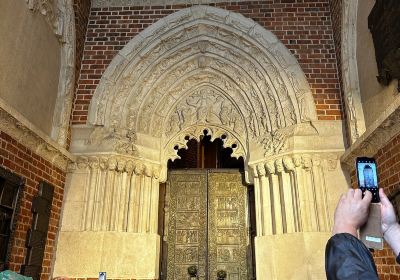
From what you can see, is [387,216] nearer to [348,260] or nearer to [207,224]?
[348,260]

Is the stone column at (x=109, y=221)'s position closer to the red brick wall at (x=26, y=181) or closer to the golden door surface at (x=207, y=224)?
the red brick wall at (x=26, y=181)

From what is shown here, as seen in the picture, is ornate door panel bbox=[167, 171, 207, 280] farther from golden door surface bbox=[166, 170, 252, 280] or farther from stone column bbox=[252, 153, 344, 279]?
stone column bbox=[252, 153, 344, 279]

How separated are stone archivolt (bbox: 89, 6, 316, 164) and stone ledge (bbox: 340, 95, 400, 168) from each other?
900 mm

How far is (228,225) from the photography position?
5.32 meters

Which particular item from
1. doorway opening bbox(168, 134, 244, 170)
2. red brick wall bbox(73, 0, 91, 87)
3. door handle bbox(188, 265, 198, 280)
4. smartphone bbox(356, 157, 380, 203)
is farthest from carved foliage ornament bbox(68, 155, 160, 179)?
smartphone bbox(356, 157, 380, 203)

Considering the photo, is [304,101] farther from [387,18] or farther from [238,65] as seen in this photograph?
[387,18]

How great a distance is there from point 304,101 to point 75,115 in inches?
125

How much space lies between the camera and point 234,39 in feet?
17.8

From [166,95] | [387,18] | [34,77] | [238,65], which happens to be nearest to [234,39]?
[238,65]

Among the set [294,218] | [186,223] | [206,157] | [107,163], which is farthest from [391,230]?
[206,157]

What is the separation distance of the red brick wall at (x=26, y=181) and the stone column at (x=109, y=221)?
150mm

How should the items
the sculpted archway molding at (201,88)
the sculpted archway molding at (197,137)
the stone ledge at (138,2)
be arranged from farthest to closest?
1. the stone ledge at (138,2)
2. the sculpted archway molding at (201,88)
3. the sculpted archway molding at (197,137)

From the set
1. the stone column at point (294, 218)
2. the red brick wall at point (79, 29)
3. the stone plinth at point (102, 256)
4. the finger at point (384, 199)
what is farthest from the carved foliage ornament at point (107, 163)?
the finger at point (384, 199)

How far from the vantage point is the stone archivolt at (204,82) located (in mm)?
5023
